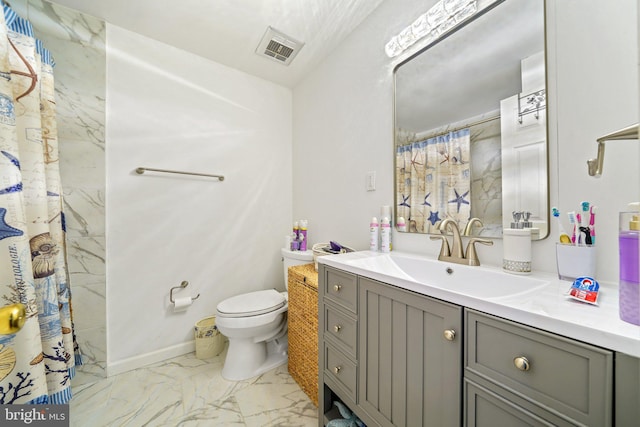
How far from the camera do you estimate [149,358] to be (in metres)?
1.68

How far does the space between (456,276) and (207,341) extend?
5.66 feet

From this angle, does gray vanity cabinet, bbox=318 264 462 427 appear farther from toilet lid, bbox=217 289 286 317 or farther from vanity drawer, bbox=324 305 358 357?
toilet lid, bbox=217 289 286 317

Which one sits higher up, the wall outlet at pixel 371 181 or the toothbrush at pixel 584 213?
the wall outlet at pixel 371 181

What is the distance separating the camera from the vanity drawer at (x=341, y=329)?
984mm

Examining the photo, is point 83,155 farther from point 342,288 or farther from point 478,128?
point 478,128

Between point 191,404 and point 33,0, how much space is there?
96.1 inches

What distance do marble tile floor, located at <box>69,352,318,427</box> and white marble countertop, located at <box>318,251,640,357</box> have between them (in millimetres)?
1111

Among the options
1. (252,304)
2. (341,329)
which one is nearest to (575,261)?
(341,329)

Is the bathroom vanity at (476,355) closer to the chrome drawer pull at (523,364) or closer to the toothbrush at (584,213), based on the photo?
the chrome drawer pull at (523,364)

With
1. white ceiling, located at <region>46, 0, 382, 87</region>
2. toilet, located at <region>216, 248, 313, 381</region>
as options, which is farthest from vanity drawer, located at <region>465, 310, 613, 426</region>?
white ceiling, located at <region>46, 0, 382, 87</region>

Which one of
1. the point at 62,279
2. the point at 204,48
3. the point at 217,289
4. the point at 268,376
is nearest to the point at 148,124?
the point at 204,48

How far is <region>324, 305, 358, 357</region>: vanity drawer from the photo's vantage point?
98 cm

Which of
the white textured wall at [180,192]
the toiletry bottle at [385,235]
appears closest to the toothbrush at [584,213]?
the toiletry bottle at [385,235]

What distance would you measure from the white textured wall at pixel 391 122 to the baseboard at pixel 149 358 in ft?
4.18
